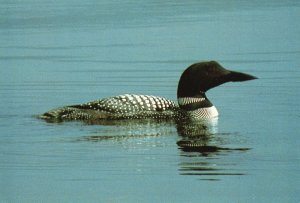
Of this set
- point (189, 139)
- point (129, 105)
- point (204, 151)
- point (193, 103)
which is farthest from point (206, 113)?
point (204, 151)

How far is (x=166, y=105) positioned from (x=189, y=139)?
995mm

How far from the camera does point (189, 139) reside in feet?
33.3

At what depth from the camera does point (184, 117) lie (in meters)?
11.1

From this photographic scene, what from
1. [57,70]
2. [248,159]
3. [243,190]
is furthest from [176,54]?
[243,190]

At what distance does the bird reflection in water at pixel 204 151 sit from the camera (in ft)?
28.7

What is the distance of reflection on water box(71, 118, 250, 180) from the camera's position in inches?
348

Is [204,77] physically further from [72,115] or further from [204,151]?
[204,151]

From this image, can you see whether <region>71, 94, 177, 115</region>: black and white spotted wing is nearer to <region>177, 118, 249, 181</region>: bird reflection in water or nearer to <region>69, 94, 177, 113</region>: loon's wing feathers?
<region>69, 94, 177, 113</region>: loon's wing feathers

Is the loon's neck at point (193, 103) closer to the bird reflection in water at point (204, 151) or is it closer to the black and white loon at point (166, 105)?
the black and white loon at point (166, 105)

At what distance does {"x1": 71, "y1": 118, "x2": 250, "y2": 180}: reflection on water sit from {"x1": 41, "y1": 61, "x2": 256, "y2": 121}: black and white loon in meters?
0.08

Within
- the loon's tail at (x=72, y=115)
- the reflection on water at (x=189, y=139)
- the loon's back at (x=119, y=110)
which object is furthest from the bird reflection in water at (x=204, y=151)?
the loon's tail at (x=72, y=115)

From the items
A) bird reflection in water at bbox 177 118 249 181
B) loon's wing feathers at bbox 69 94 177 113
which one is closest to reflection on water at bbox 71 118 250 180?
bird reflection in water at bbox 177 118 249 181

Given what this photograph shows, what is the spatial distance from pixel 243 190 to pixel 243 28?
46.1 ft

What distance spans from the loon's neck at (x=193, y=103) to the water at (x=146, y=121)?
19 centimetres
